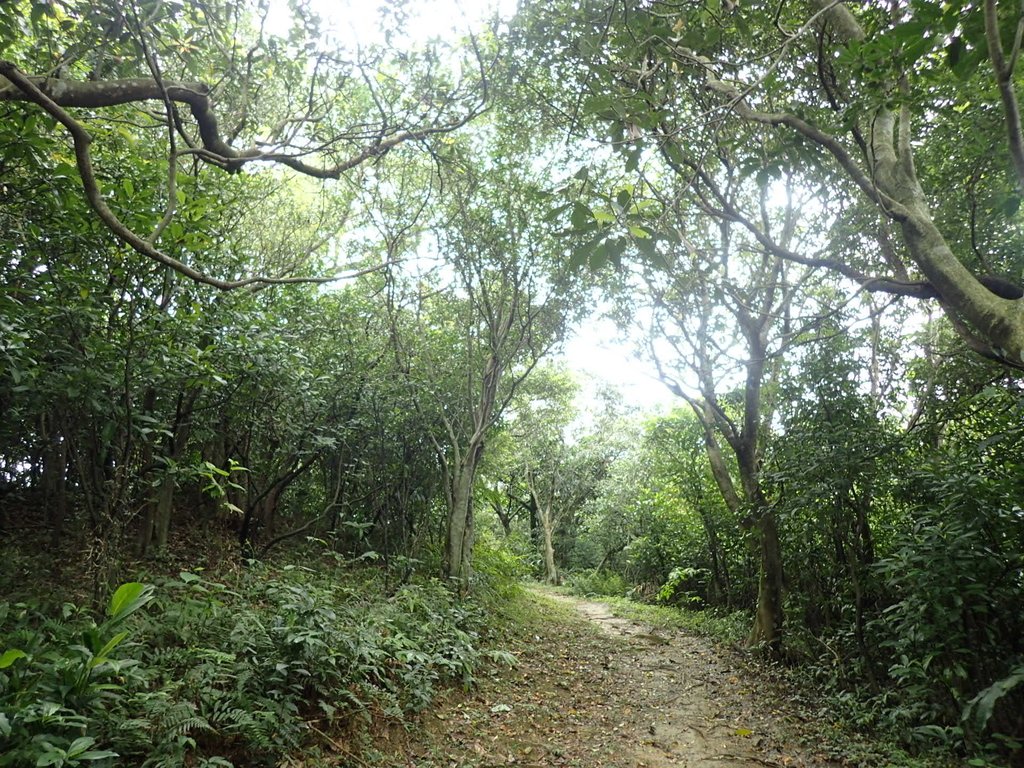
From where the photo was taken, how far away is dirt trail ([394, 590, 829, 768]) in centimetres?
509

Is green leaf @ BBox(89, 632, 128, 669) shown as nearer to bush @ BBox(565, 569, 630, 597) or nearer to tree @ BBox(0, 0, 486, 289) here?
tree @ BBox(0, 0, 486, 289)

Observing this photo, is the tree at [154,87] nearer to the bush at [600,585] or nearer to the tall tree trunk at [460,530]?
the tall tree trunk at [460,530]

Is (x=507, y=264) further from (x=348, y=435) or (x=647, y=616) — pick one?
(x=647, y=616)

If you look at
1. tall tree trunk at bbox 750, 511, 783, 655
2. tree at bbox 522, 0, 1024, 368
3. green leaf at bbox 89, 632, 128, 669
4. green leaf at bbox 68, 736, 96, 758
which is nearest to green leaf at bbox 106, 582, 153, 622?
green leaf at bbox 89, 632, 128, 669

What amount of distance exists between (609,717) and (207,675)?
4185 mm

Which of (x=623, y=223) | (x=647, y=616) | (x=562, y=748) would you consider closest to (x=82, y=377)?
(x=623, y=223)

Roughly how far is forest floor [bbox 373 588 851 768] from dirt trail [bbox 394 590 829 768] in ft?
0.04

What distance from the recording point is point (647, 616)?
46.4 feet

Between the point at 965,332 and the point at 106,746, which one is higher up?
the point at 965,332

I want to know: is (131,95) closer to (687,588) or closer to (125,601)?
(125,601)

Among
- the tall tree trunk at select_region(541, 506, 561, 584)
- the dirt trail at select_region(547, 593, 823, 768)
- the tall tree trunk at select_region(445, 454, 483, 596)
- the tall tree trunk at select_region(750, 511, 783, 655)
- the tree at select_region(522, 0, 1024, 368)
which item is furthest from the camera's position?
the tall tree trunk at select_region(541, 506, 561, 584)

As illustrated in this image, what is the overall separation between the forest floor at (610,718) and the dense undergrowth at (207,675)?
0.43 m

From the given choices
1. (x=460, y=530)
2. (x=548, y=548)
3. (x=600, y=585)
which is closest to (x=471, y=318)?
(x=460, y=530)

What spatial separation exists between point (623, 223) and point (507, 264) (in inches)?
316
